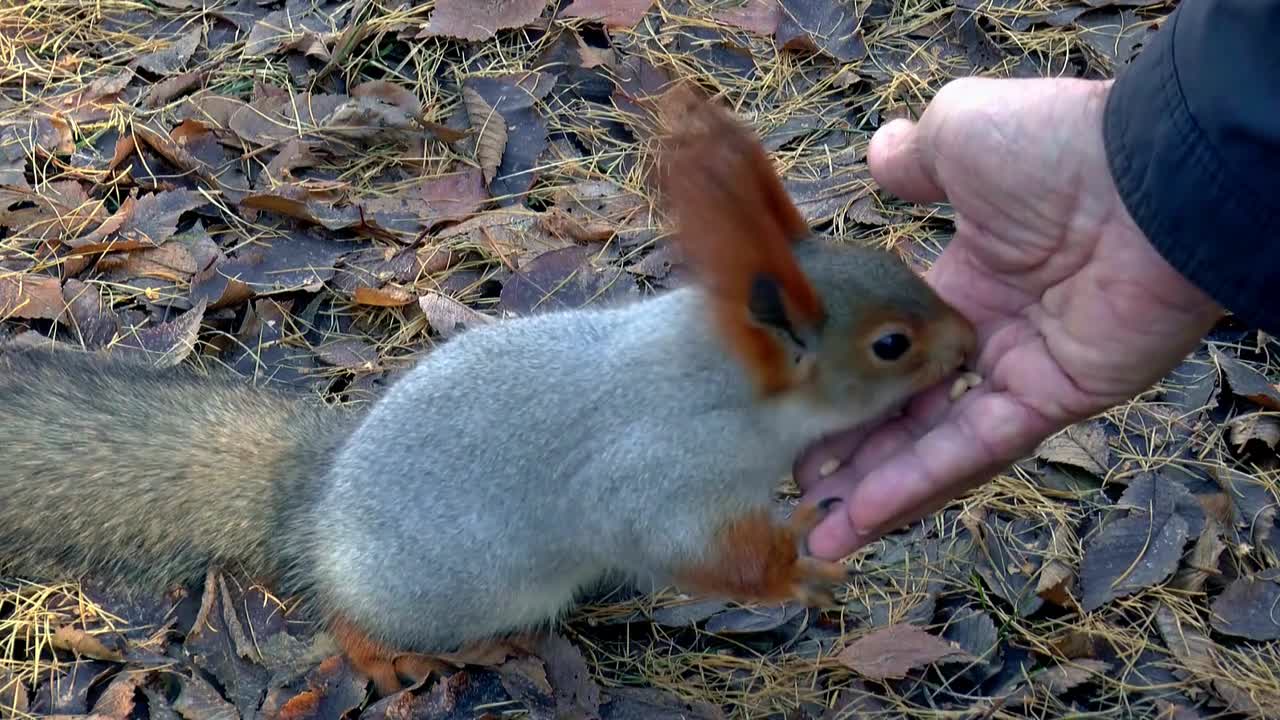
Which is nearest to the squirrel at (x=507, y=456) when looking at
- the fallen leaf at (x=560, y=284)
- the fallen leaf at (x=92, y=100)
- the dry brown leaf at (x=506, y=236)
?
the fallen leaf at (x=560, y=284)

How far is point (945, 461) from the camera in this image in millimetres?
2199

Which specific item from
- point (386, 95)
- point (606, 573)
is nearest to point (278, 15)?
point (386, 95)

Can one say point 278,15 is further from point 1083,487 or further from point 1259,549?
point 1259,549

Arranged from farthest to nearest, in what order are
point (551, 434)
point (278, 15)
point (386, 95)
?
point (278, 15)
point (386, 95)
point (551, 434)

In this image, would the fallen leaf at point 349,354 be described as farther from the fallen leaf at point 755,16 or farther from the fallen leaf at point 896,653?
the fallen leaf at point 755,16

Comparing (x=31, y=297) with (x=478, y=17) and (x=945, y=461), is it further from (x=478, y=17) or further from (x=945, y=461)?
(x=945, y=461)

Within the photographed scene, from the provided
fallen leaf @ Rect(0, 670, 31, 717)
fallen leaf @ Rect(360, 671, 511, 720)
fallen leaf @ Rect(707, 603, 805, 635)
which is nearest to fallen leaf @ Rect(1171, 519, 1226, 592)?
fallen leaf @ Rect(707, 603, 805, 635)

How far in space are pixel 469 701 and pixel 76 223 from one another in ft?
5.87

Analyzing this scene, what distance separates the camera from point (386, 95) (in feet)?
11.8

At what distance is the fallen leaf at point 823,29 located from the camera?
146 inches

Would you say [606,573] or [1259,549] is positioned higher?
[606,573]

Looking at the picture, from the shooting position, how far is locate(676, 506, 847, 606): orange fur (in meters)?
2.26

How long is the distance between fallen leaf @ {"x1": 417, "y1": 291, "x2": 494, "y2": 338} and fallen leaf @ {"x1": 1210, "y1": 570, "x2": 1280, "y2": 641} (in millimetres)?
1801

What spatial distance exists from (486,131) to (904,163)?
151cm
